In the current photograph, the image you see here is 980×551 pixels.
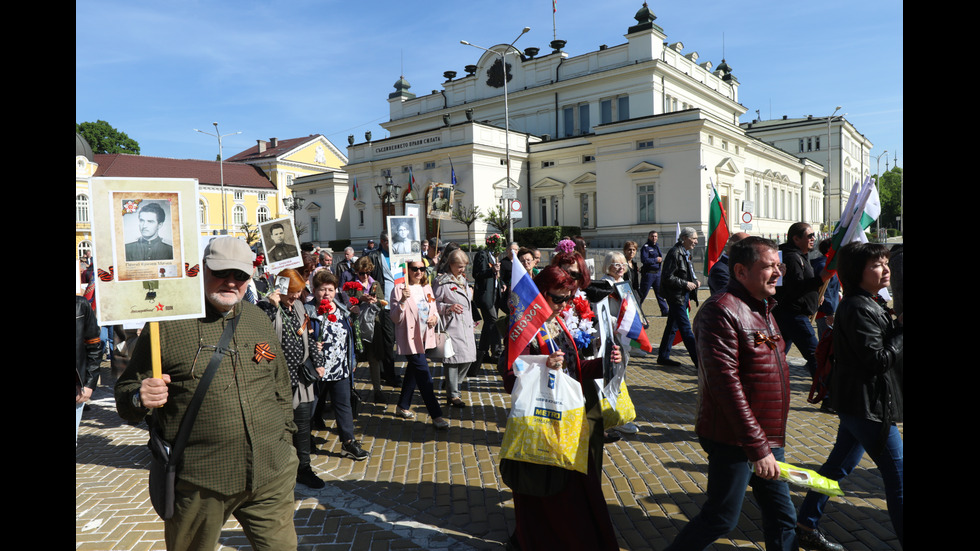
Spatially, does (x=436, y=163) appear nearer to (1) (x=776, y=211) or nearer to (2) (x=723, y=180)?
(2) (x=723, y=180)

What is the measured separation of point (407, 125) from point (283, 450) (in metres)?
55.4

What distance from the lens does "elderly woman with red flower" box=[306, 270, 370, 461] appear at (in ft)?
17.9

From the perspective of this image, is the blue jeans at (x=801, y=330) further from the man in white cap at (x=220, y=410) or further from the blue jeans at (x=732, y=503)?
the man in white cap at (x=220, y=410)

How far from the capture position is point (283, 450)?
10.2 feet

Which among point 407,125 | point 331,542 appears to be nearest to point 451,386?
point 331,542

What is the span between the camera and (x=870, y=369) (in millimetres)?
3309

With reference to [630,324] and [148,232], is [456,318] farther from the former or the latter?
[148,232]

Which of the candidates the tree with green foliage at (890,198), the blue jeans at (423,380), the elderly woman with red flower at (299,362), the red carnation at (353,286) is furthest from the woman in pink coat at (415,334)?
the tree with green foliage at (890,198)

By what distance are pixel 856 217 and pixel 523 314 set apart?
414cm

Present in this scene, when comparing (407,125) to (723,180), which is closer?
(723,180)

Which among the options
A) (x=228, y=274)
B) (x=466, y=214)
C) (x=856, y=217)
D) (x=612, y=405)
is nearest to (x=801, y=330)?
(x=856, y=217)

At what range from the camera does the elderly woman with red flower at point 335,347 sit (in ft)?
17.9

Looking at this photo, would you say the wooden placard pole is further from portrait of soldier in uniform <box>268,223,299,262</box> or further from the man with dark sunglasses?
the man with dark sunglasses

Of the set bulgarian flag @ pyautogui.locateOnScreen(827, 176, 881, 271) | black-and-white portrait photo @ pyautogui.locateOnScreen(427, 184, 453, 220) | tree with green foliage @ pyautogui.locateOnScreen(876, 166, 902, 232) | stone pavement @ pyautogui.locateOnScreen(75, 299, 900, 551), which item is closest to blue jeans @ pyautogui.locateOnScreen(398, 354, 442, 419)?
stone pavement @ pyautogui.locateOnScreen(75, 299, 900, 551)
